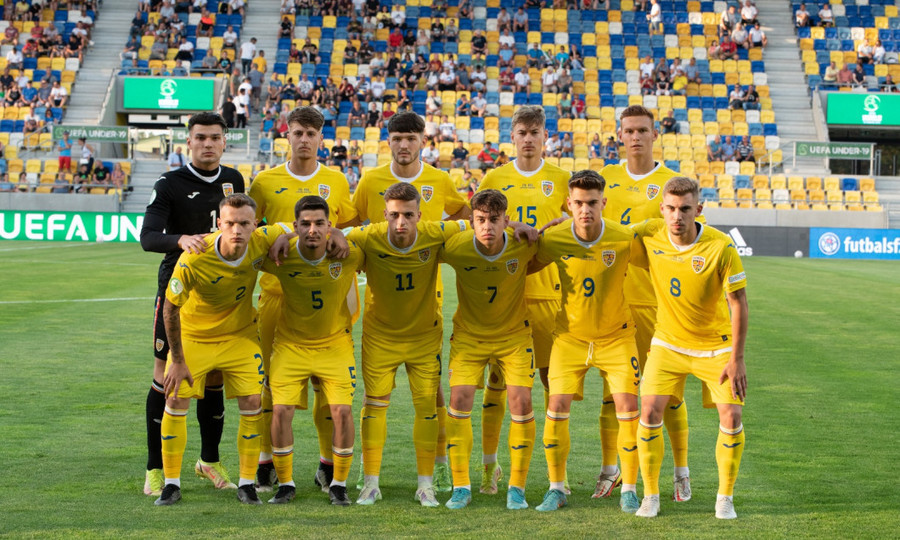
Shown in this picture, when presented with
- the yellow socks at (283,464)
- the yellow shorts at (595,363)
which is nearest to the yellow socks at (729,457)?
the yellow shorts at (595,363)

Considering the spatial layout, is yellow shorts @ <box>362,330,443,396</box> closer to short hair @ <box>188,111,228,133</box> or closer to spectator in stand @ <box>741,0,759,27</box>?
short hair @ <box>188,111,228,133</box>

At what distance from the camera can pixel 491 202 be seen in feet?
18.9

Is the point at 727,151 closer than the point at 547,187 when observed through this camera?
No

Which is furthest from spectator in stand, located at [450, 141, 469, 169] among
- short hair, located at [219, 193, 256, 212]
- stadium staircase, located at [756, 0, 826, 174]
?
short hair, located at [219, 193, 256, 212]

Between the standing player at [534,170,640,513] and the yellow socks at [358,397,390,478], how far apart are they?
3.23 ft

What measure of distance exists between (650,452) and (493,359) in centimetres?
111

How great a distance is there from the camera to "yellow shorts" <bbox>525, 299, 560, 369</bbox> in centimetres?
660

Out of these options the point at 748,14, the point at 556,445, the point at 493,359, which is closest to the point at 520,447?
the point at 556,445

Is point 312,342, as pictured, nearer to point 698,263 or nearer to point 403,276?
point 403,276

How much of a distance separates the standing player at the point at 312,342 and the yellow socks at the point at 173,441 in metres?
0.55

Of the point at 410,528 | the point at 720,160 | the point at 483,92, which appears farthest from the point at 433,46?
the point at 410,528

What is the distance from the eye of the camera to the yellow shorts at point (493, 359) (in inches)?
236

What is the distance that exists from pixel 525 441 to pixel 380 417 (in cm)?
88

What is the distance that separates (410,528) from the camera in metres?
5.20
